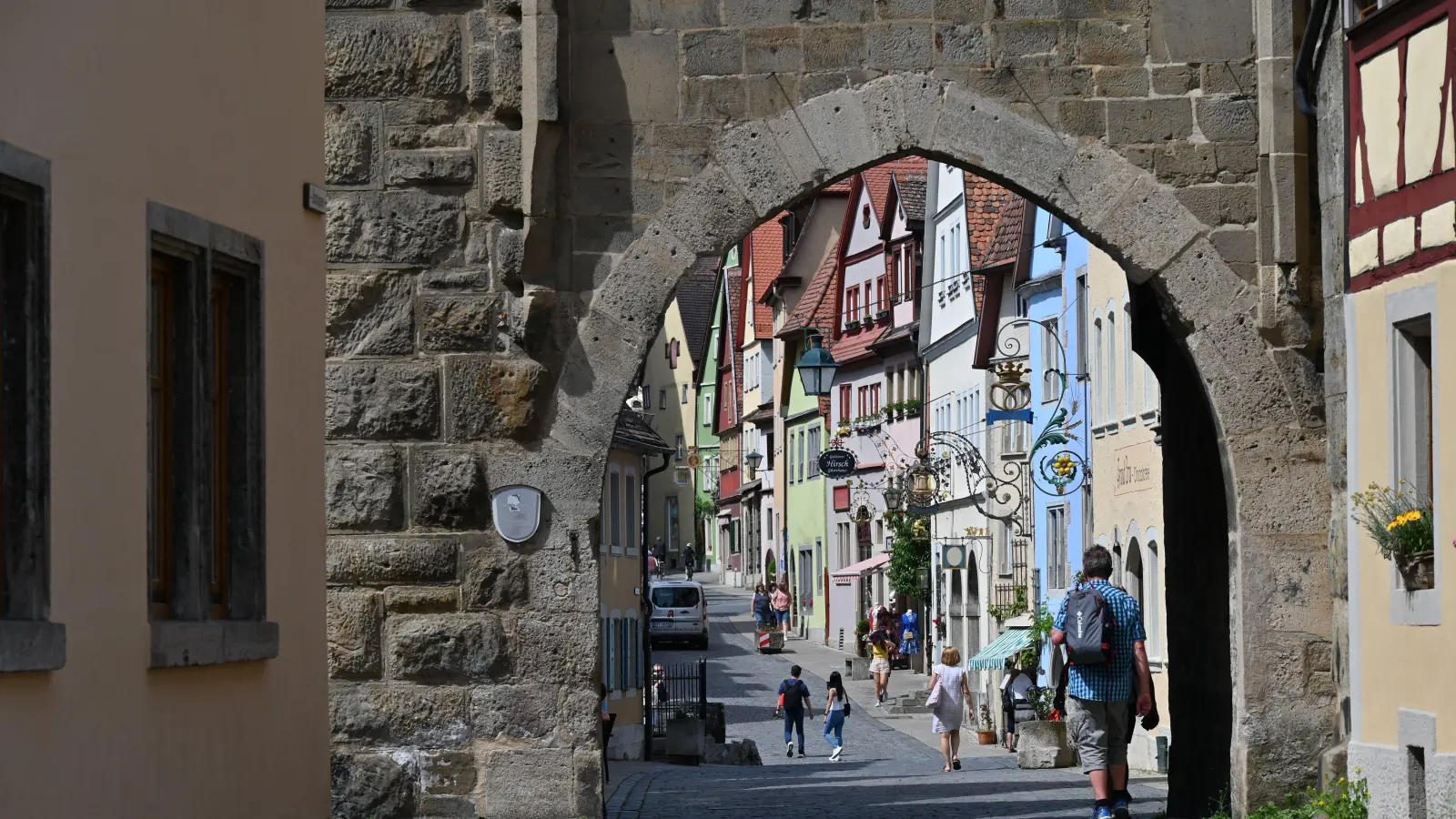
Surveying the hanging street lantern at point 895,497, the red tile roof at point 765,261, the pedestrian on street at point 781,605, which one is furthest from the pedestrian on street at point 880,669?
the red tile roof at point 765,261

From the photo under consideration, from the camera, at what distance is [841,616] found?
169ft

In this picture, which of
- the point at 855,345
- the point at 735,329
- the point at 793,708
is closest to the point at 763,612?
the point at 855,345

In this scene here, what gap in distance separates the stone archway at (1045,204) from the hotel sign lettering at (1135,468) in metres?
12.2

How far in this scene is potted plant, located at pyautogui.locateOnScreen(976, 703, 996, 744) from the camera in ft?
96.3

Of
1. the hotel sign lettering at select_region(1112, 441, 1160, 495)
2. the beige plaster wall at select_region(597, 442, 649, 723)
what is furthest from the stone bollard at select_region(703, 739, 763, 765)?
the hotel sign lettering at select_region(1112, 441, 1160, 495)

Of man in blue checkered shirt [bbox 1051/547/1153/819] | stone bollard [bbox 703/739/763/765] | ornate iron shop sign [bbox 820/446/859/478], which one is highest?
Result: ornate iron shop sign [bbox 820/446/859/478]

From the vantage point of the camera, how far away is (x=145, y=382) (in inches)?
316

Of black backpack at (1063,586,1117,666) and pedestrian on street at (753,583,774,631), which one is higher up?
black backpack at (1063,586,1117,666)

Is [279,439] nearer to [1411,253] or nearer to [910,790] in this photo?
[1411,253]

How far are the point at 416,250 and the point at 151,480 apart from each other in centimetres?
225

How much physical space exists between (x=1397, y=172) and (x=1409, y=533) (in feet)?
4.99

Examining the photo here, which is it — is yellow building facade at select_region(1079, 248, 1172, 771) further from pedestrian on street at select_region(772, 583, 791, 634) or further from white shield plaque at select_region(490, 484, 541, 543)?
pedestrian on street at select_region(772, 583, 791, 634)

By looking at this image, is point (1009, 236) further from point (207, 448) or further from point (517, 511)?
point (207, 448)

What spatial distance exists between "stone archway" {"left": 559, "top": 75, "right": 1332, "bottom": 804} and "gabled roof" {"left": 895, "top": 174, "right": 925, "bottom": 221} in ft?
107
